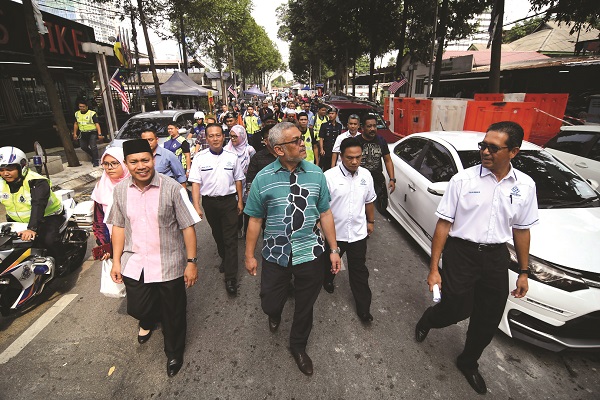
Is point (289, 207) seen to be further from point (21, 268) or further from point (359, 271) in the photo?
point (21, 268)

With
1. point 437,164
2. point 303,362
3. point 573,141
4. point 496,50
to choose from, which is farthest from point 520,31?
point 303,362

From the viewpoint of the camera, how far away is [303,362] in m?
2.58

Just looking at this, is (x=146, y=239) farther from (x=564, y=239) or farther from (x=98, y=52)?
(x=98, y=52)

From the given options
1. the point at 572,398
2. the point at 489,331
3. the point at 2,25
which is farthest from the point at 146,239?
the point at 2,25

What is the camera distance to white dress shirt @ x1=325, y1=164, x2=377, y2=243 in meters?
2.97

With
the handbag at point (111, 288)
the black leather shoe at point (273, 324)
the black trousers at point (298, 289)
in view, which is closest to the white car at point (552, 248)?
the black trousers at point (298, 289)

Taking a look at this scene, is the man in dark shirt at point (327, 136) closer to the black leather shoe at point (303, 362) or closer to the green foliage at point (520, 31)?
the black leather shoe at point (303, 362)

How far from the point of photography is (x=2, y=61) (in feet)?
39.7

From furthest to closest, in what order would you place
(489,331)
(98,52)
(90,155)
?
1. (98,52)
2. (90,155)
3. (489,331)

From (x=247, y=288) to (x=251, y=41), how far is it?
4848 cm

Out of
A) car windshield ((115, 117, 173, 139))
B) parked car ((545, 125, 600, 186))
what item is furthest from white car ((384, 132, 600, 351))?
car windshield ((115, 117, 173, 139))

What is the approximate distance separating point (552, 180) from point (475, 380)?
2430mm

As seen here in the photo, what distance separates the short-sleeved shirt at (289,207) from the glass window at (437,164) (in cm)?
218

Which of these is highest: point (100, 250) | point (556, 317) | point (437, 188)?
point (437, 188)
